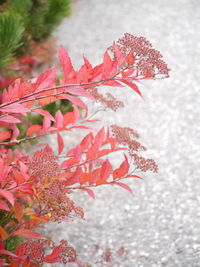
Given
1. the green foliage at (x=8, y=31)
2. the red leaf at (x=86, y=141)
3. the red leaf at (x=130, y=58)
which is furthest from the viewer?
the green foliage at (x=8, y=31)

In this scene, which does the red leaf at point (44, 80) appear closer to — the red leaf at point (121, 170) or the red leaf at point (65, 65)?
the red leaf at point (65, 65)

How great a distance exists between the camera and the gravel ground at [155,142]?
1.83m

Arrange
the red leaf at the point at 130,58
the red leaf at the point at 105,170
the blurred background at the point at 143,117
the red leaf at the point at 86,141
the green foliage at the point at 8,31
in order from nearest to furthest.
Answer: the red leaf at the point at 130,58, the red leaf at the point at 105,170, the red leaf at the point at 86,141, the green foliage at the point at 8,31, the blurred background at the point at 143,117

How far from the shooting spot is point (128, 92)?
10.7ft

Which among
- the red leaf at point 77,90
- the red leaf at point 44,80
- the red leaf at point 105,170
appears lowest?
the red leaf at point 105,170

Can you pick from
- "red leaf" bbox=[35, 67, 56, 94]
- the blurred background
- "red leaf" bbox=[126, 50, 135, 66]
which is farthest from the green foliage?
"red leaf" bbox=[126, 50, 135, 66]

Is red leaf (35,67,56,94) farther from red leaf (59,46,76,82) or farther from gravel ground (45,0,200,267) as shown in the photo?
gravel ground (45,0,200,267)

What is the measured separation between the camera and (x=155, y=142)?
8.72 feet

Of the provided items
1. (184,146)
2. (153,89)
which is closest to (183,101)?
(153,89)

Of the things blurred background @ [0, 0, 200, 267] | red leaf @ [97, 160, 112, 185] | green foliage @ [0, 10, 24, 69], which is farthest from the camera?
blurred background @ [0, 0, 200, 267]

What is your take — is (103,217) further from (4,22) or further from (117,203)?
(4,22)

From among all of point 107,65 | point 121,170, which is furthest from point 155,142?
point 107,65

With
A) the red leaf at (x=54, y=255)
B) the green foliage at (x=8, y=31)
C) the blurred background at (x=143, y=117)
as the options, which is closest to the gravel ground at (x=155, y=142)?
→ the blurred background at (x=143, y=117)

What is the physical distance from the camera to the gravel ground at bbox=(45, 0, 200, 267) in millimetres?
1831
